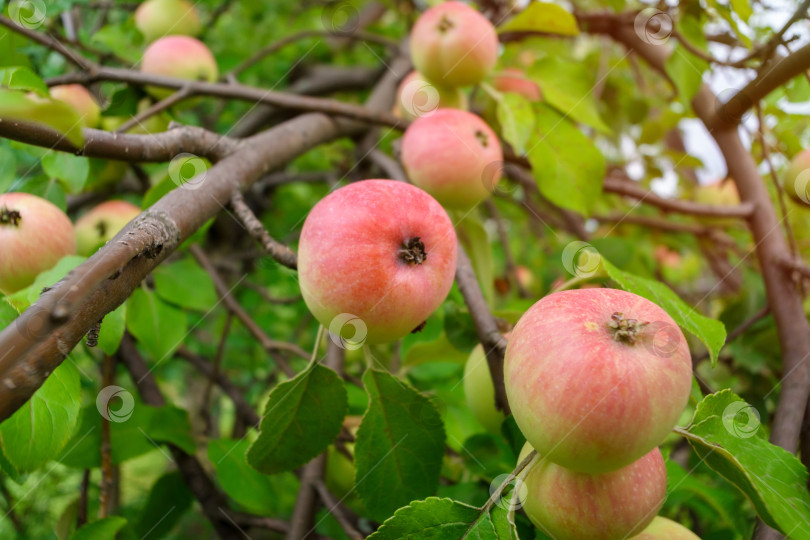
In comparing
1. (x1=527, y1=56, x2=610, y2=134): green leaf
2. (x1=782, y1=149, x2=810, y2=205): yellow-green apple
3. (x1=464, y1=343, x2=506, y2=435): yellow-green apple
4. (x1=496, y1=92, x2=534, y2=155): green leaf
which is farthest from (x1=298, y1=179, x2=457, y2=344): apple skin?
(x1=782, y1=149, x2=810, y2=205): yellow-green apple

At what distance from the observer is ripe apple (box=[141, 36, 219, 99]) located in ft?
3.64

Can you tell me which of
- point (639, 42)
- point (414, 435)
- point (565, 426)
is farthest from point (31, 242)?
point (639, 42)

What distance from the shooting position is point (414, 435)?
697mm

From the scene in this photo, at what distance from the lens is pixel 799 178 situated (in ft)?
3.28

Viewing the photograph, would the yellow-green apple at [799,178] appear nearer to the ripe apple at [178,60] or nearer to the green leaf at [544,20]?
the green leaf at [544,20]

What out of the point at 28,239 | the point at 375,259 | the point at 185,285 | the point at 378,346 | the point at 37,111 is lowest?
the point at 378,346

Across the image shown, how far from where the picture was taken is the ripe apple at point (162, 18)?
129cm

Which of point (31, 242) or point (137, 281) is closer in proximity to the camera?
point (137, 281)

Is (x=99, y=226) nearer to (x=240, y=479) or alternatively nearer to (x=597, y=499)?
(x=240, y=479)

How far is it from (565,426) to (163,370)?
153 cm

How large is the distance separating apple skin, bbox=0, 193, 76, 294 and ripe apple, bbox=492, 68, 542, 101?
2.65 feet

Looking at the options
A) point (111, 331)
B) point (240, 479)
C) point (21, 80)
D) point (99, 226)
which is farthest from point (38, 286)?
point (240, 479)

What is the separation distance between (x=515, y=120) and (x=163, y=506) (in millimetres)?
914

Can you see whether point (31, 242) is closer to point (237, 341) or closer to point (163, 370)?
point (237, 341)
